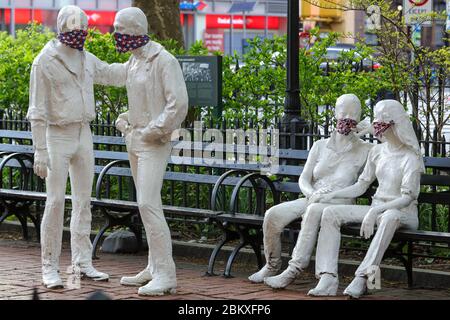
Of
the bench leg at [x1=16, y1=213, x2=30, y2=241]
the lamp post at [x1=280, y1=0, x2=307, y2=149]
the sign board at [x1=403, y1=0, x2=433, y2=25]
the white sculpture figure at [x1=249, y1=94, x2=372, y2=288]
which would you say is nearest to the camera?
the white sculpture figure at [x1=249, y1=94, x2=372, y2=288]

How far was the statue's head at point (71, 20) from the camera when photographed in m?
8.98

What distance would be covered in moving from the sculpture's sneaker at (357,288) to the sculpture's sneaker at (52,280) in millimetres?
2137

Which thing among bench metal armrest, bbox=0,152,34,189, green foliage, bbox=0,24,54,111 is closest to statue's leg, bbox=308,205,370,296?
bench metal armrest, bbox=0,152,34,189

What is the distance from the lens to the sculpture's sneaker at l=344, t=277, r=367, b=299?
8414 mm

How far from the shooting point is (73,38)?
9.03 m

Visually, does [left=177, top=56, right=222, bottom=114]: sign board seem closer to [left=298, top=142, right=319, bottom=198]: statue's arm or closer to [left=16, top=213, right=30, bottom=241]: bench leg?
[left=16, top=213, right=30, bottom=241]: bench leg

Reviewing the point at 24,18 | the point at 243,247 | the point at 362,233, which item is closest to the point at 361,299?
the point at 362,233

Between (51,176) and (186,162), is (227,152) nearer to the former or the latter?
(186,162)

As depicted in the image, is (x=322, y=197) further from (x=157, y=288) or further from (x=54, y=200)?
(x=54, y=200)

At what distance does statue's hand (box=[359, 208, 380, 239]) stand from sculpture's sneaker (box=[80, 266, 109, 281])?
2061mm

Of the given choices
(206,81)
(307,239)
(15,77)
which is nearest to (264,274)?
(307,239)

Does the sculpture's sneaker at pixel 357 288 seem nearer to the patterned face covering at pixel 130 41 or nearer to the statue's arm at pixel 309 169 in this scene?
the statue's arm at pixel 309 169

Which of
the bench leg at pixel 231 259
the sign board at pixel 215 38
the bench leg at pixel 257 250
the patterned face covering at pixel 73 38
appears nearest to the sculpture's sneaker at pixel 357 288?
the bench leg at pixel 231 259

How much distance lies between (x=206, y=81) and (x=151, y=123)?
449cm
